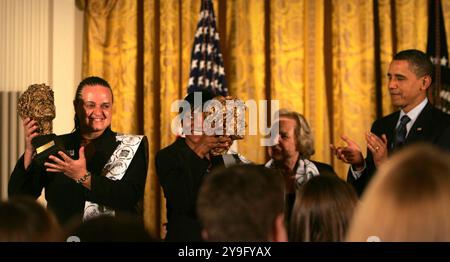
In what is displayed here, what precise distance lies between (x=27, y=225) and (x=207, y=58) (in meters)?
3.78

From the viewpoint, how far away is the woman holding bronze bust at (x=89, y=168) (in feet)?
10.8

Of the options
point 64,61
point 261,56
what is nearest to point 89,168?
point 64,61

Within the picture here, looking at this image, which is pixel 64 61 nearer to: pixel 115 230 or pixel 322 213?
pixel 322 213

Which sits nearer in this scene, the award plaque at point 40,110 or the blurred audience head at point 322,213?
the blurred audience head at point 322,213

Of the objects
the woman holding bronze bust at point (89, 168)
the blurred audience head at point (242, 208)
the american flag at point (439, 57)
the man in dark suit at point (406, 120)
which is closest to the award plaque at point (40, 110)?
the woman holding bronze bust at point (89, 168)

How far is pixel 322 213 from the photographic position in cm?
225

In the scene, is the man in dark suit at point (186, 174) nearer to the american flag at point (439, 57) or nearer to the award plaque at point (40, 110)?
the award plaque at point (40, 110)

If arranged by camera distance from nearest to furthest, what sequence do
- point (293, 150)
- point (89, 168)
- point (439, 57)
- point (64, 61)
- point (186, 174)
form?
point (186, 174) → point (89, 168) → point (293, 150) → point (439, 57) → point (64, 61)

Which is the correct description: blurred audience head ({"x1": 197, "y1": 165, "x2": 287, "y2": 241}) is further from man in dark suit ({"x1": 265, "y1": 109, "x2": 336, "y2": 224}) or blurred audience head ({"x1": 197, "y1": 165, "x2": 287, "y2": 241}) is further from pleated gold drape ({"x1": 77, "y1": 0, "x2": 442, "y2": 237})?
pleated gold drape ({"x1": 77, "y1": 0, "x2": 442, "y2": 237})

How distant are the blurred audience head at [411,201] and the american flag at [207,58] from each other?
3835mm

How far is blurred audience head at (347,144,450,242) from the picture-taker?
121cm

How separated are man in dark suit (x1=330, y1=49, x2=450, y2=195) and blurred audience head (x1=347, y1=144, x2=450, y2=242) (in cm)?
250

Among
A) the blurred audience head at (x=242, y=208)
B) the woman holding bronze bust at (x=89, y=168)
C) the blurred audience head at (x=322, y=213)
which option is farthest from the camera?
the woman holding bronze bust at (x=89, y=168)
